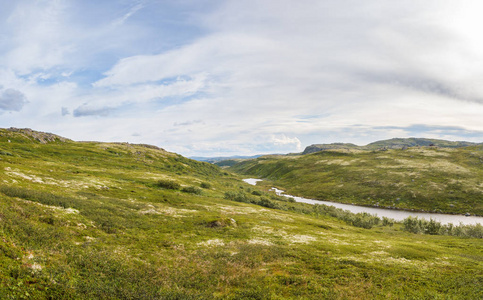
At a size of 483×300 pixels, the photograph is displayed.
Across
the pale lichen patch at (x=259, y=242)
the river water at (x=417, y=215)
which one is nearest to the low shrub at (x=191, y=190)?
the pale lichen patch at (x=259, y=242)

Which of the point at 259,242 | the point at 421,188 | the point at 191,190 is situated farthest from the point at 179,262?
the point at 421,188

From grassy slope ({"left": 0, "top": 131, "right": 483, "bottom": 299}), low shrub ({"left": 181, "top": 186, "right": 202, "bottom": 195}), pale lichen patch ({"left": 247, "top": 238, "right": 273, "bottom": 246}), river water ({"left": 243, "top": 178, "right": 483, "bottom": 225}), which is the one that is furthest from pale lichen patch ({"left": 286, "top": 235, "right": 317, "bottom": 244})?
river water ({"left": 243, "top": 178, "right": 483, "bottom": 225})

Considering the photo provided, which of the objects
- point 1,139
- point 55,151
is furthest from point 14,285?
point 1,139

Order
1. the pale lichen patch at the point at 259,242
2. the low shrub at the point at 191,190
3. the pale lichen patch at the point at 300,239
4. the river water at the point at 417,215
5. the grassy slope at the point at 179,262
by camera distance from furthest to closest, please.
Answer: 1. the river water at the point at 417,215
2. the low shrub at the point at 191,190
3. the pale lichen patch at the point at 300,239
4. the pale lichen patch at the point at 259,242
5. the grassy slope at the point at 179,262

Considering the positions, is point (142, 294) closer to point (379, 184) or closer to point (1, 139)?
point (1, 139)

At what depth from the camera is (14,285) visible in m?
13.2

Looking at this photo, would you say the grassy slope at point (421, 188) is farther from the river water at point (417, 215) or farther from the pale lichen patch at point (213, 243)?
the pale lichen patch at point (213, 243)

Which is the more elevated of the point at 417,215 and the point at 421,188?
the point at 421,188

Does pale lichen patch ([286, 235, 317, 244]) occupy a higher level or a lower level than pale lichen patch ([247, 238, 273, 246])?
lower

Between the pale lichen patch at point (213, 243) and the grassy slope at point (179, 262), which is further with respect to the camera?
the pale lichen patch at point (213, 243)

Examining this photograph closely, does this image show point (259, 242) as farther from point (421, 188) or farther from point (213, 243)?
point (421, 188)

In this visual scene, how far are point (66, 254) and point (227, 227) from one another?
1143 inches

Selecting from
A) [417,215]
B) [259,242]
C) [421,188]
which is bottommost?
[417,215]

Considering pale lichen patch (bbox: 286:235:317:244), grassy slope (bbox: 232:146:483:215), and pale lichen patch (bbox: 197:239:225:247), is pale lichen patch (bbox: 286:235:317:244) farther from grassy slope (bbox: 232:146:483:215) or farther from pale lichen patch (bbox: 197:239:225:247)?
grassy slope (bbox: 232:146:483:215)
